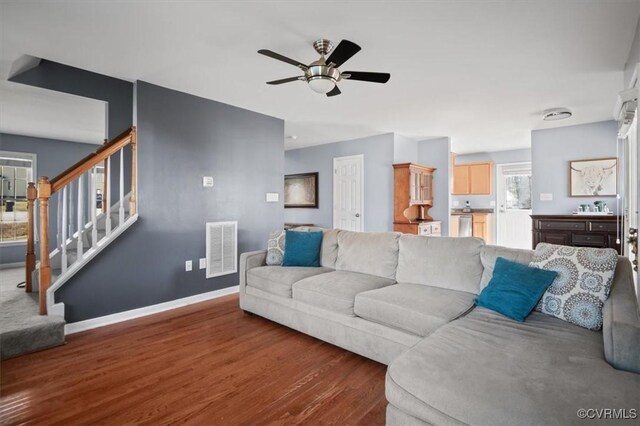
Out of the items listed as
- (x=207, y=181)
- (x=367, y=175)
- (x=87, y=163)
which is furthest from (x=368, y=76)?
(x=367, y=175)

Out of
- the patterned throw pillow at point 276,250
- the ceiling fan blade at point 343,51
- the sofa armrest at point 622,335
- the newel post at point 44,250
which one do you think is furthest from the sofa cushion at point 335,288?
the newel post at point 44,250

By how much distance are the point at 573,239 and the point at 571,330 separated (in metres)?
3.80

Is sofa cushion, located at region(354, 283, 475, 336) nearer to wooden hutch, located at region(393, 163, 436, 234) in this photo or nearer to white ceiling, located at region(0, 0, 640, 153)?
white ceiling, located at region(0, 0, 640, 153)

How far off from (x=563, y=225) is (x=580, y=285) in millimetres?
3616

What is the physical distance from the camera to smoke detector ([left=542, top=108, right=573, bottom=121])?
4.37 m

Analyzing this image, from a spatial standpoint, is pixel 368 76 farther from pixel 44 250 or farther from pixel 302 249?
pixel 44 250

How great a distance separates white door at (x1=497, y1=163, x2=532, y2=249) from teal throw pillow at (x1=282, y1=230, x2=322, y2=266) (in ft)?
20.2

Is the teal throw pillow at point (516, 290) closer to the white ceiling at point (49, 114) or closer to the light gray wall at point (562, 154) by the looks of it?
the light gray wall at point (562, 154)

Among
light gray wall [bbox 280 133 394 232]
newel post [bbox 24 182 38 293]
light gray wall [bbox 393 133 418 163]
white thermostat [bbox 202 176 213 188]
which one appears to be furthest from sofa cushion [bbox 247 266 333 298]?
light gray wall [bbox 393 133 418 163]

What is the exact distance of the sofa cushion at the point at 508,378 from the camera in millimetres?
1093

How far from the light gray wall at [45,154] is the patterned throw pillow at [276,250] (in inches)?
191

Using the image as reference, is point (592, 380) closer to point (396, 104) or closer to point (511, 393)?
point (511, 393)

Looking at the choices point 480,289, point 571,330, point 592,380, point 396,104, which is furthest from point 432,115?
point 592,380

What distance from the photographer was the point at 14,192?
19.0 feet
